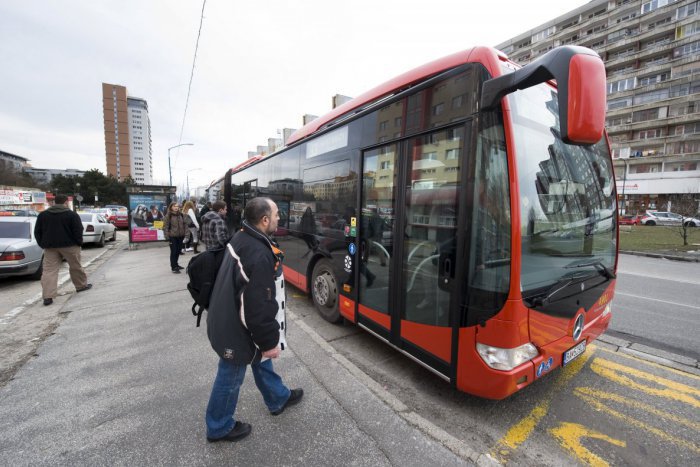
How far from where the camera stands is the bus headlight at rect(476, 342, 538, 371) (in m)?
2.23

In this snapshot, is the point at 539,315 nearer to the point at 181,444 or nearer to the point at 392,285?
the point at 392,285

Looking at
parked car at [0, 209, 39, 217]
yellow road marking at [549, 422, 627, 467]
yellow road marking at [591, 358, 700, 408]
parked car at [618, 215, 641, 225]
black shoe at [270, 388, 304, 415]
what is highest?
parked car at [0, 209, 39, 217]

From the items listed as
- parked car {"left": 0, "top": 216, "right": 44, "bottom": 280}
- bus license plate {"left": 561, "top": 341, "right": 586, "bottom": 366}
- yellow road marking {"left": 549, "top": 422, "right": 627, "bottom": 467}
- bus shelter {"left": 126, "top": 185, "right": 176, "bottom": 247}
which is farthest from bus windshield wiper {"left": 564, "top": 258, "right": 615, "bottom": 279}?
bus shelter {"left": 126, "top": 185, "right": 176, "bottom": 247}

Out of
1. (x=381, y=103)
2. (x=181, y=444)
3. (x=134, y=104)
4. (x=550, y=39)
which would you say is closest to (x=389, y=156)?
(x=381, y=103)

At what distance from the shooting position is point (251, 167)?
26.6ft

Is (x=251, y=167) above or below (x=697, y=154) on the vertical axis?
below

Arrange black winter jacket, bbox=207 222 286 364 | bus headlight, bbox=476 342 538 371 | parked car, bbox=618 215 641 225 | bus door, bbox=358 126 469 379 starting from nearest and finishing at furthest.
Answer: black winter jacket, bbox=207 222 286 364 < bus headlight, bbox=476 342 538 371 < bus door, bbox=358 126 469 379 < parked car, bbox=618 215 641 225

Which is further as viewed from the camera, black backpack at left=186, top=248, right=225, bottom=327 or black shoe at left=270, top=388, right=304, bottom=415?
black shoe at left=270, top=388, right=304, bottom=415

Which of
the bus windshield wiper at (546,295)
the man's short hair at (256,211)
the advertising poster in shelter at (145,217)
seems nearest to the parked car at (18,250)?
the advertising poster in shelter at (145,217)

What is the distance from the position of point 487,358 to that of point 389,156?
2.09 metres

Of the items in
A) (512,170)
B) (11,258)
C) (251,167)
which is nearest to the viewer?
(512,170)

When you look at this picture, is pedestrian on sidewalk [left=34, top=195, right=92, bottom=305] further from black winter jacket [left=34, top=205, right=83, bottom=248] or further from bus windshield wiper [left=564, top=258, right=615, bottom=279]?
bus windshield wiper [left=564, top=258, right=615, bottom=279]

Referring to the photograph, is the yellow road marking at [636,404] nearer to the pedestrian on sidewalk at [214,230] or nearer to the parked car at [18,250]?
the pedestrian on sidewalk at [214,230]

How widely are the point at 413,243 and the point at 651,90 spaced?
177 ft
